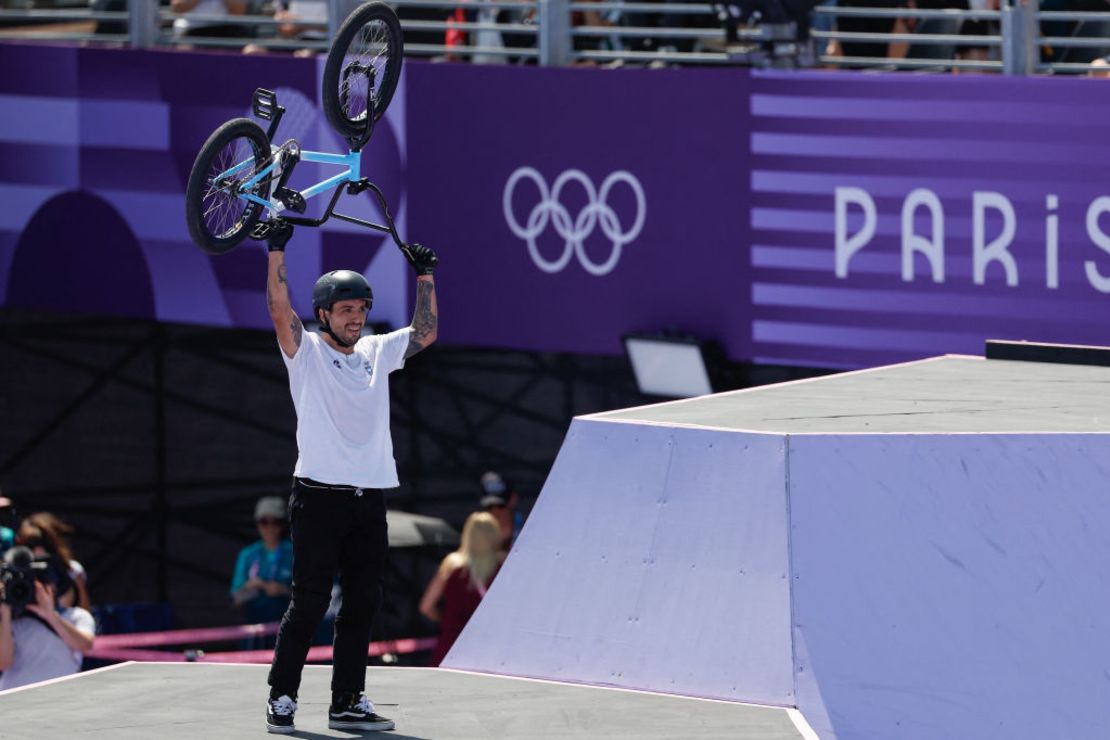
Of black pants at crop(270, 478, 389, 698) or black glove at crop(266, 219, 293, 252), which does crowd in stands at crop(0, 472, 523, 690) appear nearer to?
black pants at crop(270, 478, 389, 698)

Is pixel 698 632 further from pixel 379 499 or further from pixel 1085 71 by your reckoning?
pixel 1085 71

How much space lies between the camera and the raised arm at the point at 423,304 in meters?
8.06

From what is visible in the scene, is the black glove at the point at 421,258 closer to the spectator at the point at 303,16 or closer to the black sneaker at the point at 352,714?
the black sneaker at the point at 352,714

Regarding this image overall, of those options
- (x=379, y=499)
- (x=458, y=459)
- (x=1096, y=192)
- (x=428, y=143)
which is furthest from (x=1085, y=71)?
(x=379, y=499)

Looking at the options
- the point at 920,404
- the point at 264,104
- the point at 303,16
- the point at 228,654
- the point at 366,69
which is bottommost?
the point at 228,654

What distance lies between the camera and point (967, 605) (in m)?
7.82

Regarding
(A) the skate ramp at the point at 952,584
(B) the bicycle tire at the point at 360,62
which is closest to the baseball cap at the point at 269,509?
(B) the bicycle tire at the point at 360,62

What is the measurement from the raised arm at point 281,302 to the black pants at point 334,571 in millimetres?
488

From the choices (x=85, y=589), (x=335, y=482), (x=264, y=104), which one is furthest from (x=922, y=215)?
(x=335, y=482)

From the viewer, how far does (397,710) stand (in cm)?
787

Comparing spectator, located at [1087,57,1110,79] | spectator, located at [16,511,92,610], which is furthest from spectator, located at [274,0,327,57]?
spectator, located at [1087,57,1110,79]

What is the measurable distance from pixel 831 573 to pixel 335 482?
1790 millimetres

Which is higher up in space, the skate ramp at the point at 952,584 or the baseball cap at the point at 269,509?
the skate ramp at the point at 952,584

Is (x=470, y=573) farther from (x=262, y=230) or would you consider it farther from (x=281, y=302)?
(x=281, y=302)
